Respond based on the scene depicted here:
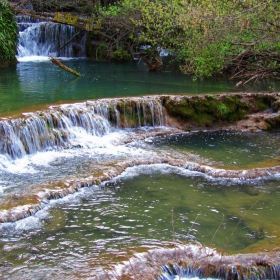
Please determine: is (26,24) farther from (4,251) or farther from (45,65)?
(4,251)

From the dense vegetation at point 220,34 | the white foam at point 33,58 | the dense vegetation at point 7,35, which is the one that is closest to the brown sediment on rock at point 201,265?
the dense vegetation at point 220,34

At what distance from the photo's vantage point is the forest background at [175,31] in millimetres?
9938

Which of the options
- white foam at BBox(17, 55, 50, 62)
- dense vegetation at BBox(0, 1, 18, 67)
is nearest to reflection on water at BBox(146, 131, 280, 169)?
dense vegetation at BBox(0, 1, 18, 67)

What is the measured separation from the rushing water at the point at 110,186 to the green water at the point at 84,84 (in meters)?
0.10

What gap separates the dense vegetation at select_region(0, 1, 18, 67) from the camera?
20.6 metres

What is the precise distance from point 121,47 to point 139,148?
13678 millimetres

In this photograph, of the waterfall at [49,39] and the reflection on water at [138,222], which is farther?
the waterfall at [49,39]

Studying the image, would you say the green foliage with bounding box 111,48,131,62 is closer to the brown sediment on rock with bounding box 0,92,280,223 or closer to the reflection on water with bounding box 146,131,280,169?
the brown sediment on rock with bounding box 0,92,280,223

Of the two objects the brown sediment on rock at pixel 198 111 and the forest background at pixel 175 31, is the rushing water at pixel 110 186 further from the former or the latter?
the forest background at pixel 175 31

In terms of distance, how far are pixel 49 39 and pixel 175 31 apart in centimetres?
988

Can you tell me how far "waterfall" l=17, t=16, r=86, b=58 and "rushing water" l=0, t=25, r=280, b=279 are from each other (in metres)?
10.1

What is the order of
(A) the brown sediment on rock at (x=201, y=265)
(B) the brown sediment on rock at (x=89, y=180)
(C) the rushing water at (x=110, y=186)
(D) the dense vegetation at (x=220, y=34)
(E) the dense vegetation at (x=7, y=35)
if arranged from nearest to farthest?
1. (A) the brown sediment on rock at (x=201, y=265)
2. (C) the rushing water at (x=110, y=186)
3. (B) the brown sediment on rock at (x=89, y=180)
4. (D) the dense vegetation at (x=220, y=34)
5. (E) the dense vegetation at (x=7, y=35)

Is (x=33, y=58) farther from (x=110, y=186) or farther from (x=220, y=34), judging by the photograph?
(x=110, y=186)

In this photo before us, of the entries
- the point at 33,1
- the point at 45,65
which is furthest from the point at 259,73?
the point at 33,1
